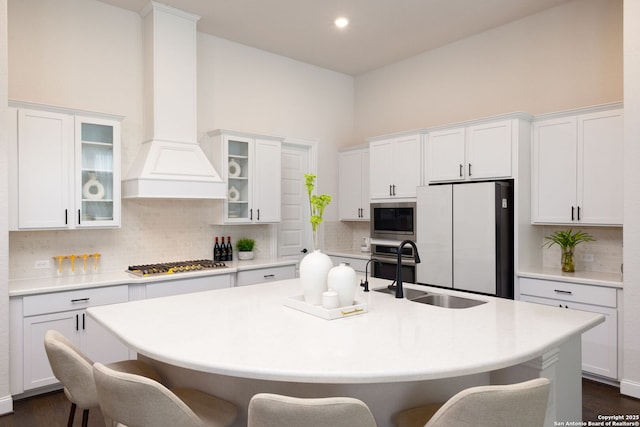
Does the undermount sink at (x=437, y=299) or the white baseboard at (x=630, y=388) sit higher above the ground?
the undermount sink at (x=437, y=299)

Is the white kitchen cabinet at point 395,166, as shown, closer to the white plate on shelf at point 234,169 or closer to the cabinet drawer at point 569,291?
the cabinet drawer at point 569,291

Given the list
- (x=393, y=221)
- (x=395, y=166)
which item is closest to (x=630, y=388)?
(x=393, y=221)

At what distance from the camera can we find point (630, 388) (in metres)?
3.28

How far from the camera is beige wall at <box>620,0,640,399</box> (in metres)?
3.24

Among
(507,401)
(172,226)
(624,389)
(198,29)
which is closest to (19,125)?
(172,226)

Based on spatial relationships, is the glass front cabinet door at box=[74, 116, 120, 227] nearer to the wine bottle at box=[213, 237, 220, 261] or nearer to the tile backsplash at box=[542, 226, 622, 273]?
the wine bottle at box=[213, 237, 220, 261]

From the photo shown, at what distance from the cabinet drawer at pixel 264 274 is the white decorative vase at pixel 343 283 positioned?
2418mm

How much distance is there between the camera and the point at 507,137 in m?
4.05

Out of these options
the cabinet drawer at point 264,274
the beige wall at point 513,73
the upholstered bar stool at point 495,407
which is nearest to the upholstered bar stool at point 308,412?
the upholstered bar stool at point 495,407

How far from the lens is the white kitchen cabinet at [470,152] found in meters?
4.09

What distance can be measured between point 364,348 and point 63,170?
10.2 ft

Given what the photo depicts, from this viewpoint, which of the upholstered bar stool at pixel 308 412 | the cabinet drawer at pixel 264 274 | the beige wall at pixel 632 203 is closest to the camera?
the upholstered bar stool at pixel 308 412

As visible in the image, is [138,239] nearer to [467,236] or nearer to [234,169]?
[234,169]

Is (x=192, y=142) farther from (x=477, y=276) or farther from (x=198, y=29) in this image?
(x=477, y=276)
